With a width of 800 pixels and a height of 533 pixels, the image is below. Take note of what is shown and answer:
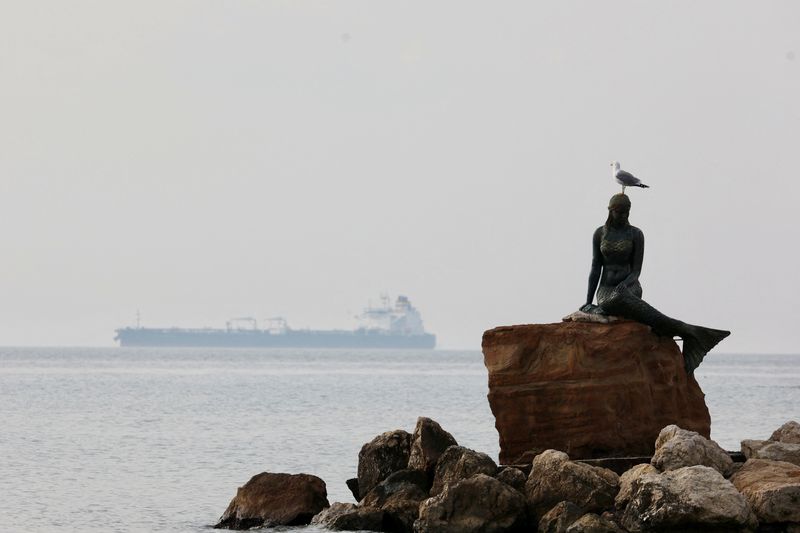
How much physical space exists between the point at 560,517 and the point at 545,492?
92 cm

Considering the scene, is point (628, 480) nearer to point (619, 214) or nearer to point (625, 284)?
point (625, 284)

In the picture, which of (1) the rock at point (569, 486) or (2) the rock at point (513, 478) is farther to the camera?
(2) the rock at point (513, 478)

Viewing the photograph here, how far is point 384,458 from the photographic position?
22797 millimetres

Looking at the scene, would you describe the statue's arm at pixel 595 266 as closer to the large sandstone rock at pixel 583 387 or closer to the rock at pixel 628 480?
the large sandstone rock at pixel 583 387

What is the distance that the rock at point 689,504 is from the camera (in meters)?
18.1

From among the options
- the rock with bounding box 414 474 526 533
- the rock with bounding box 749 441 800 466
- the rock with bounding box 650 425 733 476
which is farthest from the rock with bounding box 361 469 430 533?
the rock with bounding box 749 441 800 466

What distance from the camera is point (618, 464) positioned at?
2083 centimetres

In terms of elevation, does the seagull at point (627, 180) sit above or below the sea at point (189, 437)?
above

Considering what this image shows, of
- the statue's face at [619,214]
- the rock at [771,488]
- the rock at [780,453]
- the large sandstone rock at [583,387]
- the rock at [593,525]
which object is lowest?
the rock at [593,525]

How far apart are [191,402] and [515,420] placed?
46250 mm

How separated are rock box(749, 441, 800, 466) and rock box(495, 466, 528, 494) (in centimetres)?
343

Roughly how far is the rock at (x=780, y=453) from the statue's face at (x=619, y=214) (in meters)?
3.90

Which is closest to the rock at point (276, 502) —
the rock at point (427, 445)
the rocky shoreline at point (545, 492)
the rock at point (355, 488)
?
the rocky shoreline at point (545, 492)

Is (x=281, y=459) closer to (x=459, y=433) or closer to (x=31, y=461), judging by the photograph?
(x=31, y=461)
